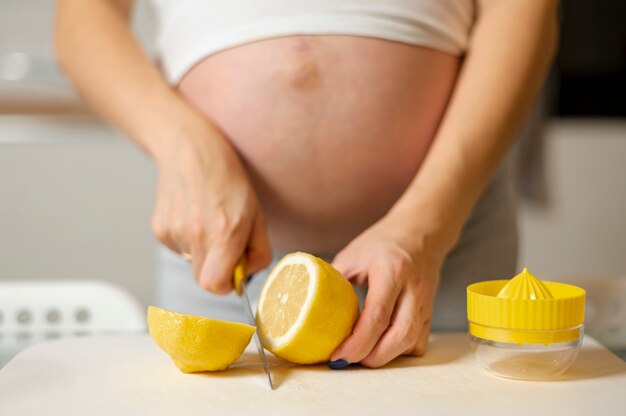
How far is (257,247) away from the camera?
78 centimetres

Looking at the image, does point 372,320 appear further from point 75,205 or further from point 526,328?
point 75,205

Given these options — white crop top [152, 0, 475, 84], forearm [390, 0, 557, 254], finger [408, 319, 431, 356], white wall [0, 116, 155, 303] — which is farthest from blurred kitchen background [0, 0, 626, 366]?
finger [408, 319, 431, 356]

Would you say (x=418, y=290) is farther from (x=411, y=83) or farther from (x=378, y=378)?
(x=411, y=83)

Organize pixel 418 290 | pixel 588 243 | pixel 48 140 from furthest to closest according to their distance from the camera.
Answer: pixel 588 243 < pixel 48 140 < pixel 418 290

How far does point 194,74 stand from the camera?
2.91 ft

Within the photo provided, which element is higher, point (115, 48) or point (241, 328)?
point (115, 48)

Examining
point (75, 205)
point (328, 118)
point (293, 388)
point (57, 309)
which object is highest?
point (328, 118)

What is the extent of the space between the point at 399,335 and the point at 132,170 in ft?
5.53

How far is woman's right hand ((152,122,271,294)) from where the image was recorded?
734 millimetres

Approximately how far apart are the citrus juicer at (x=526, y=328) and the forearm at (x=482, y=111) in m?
0.12

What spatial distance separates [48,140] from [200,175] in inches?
61.7

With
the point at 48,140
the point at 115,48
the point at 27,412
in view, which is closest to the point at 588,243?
the point at 48,140

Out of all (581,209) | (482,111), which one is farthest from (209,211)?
(581,209)

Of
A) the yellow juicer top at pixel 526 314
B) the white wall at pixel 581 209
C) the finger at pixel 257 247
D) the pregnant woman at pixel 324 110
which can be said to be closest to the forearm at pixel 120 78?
the pregnant woman at pixel 324 110
